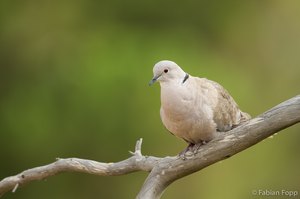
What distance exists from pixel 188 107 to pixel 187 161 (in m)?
0.28

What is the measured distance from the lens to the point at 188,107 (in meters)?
3.42

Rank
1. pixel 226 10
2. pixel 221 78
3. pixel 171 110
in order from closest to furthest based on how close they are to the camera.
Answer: pixel 171 110
pixel 221 78
pixel 226 10

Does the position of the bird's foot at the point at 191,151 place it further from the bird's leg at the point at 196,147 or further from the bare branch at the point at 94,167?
the bare branch at the point at 94,167

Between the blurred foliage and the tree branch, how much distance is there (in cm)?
266

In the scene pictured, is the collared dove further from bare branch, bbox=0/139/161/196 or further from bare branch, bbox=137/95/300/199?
bare branch, bbox=0/139/161/196

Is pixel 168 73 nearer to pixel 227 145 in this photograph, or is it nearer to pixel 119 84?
pixel 227 145

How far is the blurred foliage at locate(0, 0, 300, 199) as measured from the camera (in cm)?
663

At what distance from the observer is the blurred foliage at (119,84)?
21.7 feet

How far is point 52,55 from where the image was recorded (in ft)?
22.3

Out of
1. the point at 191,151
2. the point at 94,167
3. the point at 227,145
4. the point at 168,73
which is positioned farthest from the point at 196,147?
the point at 94,167

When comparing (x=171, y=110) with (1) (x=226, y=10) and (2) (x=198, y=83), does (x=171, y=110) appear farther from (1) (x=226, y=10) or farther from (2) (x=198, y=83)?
(1) (x=226, y=10)

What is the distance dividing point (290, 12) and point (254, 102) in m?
0.99

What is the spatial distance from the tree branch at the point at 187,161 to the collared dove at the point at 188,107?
0.09 meters

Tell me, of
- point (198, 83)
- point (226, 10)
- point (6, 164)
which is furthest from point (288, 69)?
point (198, 83)
